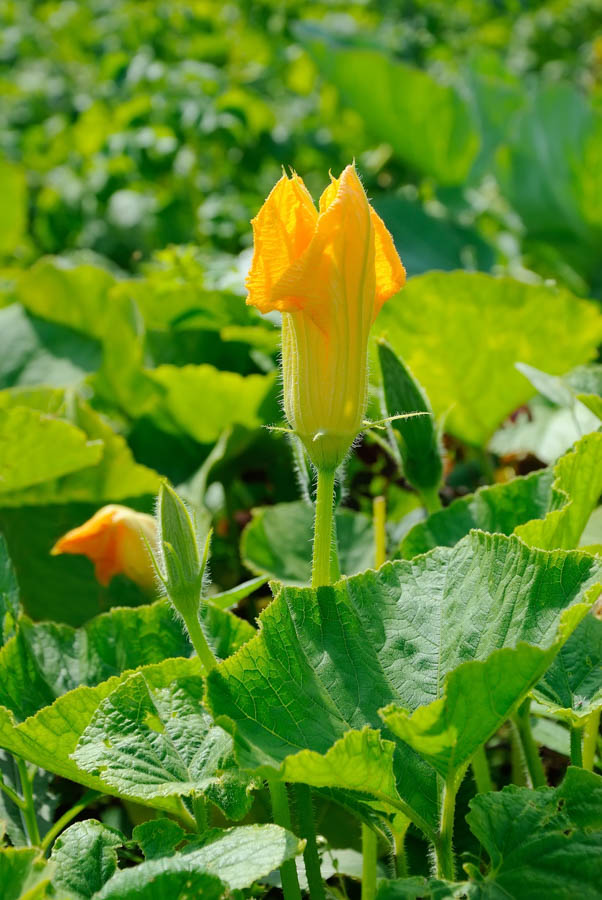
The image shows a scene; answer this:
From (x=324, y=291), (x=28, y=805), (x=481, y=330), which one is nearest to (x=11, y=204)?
(x=481, y=330)

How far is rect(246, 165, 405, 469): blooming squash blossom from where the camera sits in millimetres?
807

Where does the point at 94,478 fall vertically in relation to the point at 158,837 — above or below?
below

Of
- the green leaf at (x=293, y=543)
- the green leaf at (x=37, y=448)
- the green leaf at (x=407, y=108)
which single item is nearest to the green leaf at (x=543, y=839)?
the green leaf at (x=293, y=543)

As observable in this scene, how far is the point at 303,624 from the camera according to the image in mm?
876

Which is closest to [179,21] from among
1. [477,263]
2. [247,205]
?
[247,205]

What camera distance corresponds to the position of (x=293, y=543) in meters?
1.44

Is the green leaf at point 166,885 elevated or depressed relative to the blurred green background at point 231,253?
elevated

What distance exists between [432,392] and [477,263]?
942 millimetres

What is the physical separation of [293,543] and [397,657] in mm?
565

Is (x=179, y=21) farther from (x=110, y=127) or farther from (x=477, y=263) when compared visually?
(x=477, y=263)

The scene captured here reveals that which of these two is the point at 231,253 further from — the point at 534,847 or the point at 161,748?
the point at 534,847

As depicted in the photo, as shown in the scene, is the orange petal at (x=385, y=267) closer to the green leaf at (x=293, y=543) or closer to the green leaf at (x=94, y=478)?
the green leaf at (x=293, y=543)

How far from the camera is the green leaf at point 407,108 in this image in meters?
2.84

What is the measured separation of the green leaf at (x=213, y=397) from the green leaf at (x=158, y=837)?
2.95 feet
